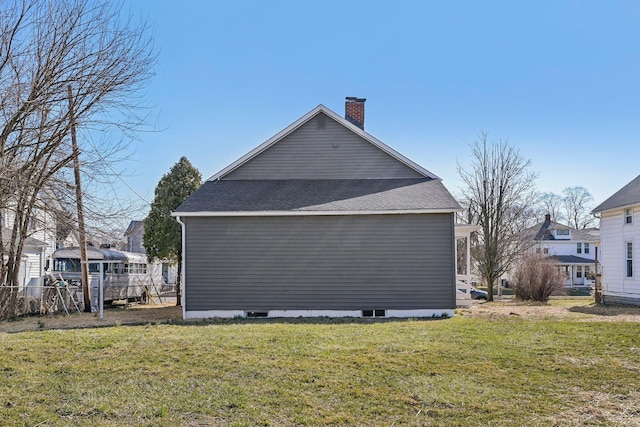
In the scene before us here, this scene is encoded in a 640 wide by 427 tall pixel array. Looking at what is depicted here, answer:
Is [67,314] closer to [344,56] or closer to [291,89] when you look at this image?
[291,89]

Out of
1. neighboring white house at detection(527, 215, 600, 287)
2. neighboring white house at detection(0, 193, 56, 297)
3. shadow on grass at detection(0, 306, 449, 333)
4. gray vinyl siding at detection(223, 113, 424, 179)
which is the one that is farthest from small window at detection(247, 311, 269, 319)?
neighboring white house at detection(527, 215, 600, 287)

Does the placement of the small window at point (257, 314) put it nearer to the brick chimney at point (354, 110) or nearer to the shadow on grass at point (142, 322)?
the shadow on grass at point (142, 322)

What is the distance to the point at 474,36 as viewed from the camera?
12789 millimetres

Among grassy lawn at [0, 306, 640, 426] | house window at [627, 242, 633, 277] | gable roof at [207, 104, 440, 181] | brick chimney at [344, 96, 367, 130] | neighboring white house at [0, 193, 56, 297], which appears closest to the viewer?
grassy lawn at [0, 306, 640, 426]

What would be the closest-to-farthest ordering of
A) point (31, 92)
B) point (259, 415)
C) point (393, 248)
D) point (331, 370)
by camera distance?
point (259, 415) → point (331, 370) → point (31, 92) → point (393, 248)

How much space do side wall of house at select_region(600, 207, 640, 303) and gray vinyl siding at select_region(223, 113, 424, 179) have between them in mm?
9826

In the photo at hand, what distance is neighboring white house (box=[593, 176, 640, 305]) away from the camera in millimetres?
18547

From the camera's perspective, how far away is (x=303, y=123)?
16.1 meters

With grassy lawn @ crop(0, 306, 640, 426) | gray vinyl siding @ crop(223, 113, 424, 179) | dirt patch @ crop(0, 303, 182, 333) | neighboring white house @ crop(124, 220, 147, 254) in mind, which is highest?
gray vinyl siding @ crop(223, 113, 424, 179)

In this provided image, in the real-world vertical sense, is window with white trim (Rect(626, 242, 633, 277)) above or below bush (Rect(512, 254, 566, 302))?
above

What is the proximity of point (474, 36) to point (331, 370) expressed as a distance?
9.37 m

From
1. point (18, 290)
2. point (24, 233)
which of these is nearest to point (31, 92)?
point (24, 233)

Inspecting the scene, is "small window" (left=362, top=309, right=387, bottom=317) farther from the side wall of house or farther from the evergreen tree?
the evergreen tree

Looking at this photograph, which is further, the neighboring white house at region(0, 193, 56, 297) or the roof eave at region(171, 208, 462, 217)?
the roof eave at region(171, 208, 462, 217)
